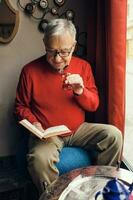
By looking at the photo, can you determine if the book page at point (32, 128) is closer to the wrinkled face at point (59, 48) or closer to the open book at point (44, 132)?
the open book at point (44, 132)

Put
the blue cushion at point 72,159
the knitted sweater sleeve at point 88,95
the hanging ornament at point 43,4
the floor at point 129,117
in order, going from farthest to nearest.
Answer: the hanging ornament at point 43,4, the floor at point 129,117, the knitted sweater sleeve at point 88,95, the blue cushion at point 72,159

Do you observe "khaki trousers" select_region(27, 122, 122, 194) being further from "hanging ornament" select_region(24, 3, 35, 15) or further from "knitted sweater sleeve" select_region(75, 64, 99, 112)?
"hanging ornament" select_region(24, 3, 35, 15)

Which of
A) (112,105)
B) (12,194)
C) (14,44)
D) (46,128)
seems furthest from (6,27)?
(12,194)

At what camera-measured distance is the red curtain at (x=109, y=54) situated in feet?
6.78

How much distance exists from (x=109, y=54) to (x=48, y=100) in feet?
1.67

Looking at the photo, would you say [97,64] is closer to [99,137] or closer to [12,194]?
[99,137]

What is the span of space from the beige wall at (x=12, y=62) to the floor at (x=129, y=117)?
2.33 ft

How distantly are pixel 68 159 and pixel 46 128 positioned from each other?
27 cm

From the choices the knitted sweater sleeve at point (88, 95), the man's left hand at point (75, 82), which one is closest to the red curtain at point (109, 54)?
the knitted sweater sleeve at point (88, 95)

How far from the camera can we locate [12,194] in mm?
2225

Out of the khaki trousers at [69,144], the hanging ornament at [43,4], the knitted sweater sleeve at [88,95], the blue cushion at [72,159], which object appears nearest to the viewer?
the khaki trousers at [69,144]

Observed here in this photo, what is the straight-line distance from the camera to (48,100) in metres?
2.17

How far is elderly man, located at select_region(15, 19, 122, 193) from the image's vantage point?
2.06 meters

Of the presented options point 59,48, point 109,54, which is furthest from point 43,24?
point 109,54
